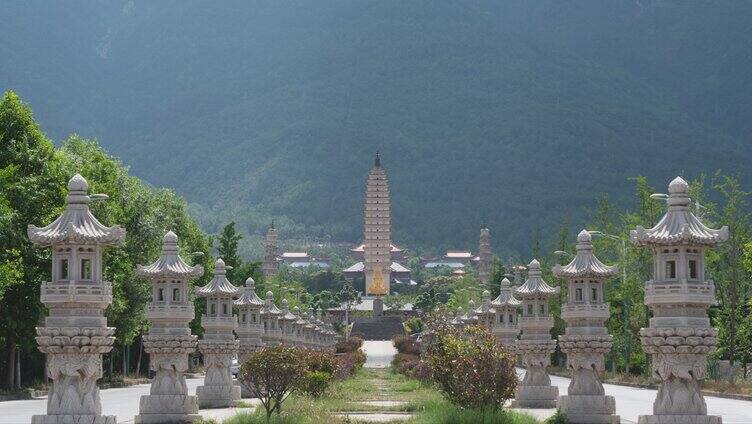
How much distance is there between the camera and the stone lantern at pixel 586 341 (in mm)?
29594

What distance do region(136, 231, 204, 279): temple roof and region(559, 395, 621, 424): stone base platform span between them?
35.1 ft

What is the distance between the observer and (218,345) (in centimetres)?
3753

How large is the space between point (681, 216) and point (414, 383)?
30.9 metres

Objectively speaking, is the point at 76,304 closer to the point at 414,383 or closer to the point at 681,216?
the point at 681,216

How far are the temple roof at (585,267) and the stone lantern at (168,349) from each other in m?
10.1

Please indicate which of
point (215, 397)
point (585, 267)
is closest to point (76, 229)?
point (585, 267)

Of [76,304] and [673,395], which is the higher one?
[76,304]

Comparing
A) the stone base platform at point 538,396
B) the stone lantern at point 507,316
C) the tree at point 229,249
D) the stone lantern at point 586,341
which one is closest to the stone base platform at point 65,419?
the stone lantern at point 586,341

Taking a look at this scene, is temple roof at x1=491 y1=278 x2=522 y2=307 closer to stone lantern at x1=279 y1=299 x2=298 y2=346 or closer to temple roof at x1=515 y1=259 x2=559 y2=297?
temple roof at x1=515 y1=259 x2=559 y2=297

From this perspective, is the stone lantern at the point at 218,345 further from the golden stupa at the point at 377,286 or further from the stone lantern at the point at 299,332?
the golden stupa at the point at 377,286

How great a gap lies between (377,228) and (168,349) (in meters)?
165

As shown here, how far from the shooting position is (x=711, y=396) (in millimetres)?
46406

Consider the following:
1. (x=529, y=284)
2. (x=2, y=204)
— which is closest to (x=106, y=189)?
(x=2, y=204)

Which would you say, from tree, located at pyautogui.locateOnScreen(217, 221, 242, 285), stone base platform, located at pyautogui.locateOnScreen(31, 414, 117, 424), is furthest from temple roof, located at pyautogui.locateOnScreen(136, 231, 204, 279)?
tree, located at pyautogui.locateOnScreen(217, 221, 242, 285)
